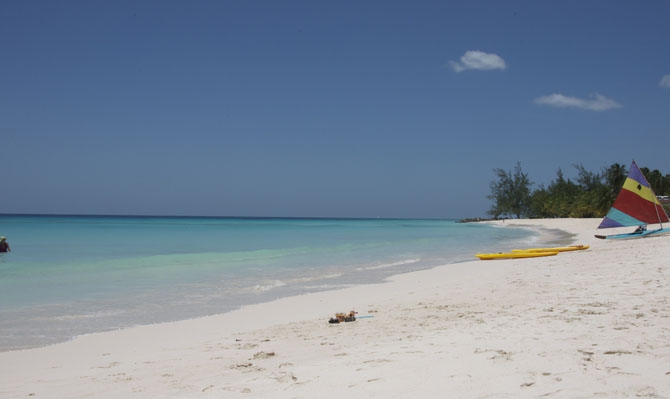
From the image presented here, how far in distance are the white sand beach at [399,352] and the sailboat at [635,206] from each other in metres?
13.4

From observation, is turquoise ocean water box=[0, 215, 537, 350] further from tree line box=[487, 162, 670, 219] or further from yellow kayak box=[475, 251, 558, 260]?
tree line box=[487, 162, 670, 219]

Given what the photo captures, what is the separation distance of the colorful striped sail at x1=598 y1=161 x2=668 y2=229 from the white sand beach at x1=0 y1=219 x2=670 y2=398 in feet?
44.0

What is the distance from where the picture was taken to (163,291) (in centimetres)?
1086

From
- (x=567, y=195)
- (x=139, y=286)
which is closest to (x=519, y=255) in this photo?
(x=139, y=286)

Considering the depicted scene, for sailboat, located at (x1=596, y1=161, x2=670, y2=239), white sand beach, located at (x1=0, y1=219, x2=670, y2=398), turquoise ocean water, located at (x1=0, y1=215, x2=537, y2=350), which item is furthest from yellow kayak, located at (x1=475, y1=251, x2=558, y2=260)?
white sand beach, located at (x1=0, y1=219, x2=670, y2=398)

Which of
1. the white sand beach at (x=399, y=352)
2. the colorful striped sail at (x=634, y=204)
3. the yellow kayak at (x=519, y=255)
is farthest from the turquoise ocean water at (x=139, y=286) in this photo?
the colorful striped sail at (x=634, y=204)

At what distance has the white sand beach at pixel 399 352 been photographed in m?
3.46

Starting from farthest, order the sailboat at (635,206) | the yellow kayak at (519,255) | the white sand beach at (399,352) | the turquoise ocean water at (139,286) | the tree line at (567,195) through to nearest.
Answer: the tree line at (567,195) → the sailboat at (635,206) → the yellow kayak at (519,255) → the turquoise ocean water at (139,286) → the white sand beach at (399,352)

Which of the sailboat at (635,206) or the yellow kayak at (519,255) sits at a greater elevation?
the sailboat at (635,206)

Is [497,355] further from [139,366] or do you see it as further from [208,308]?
[208,308]

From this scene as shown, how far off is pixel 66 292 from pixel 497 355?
1009 centimetres

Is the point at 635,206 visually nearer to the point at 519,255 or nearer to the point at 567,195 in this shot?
the point at 519,255

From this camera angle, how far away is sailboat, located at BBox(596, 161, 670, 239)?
64.5ft

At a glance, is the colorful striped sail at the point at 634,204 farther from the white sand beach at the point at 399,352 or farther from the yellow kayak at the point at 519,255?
the white sand beach at the point at 399,352
